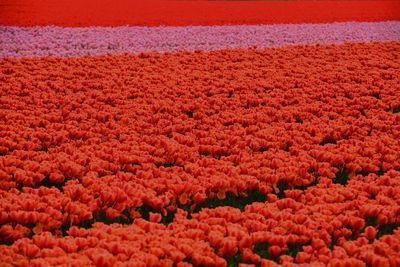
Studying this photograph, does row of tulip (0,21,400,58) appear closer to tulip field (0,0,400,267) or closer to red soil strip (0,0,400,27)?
tulip field (0,0,400,267)

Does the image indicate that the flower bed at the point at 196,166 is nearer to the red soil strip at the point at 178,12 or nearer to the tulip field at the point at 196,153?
the tulip field at the point at 196,153

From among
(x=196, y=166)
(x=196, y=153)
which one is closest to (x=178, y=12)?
(x=196, y=153)

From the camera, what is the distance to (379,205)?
5457mm

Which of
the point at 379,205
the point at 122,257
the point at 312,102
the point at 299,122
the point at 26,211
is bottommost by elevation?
the point at 122,257

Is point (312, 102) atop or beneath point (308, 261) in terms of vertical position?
atop

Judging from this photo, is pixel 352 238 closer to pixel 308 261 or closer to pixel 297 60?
pixel 308 261

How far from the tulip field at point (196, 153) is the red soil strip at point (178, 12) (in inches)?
141

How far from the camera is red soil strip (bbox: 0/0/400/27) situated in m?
18.7

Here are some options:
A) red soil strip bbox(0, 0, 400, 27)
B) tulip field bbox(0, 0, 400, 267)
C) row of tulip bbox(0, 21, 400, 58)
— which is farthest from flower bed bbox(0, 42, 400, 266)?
red soil strip bbox(0, 0, 400, 27)

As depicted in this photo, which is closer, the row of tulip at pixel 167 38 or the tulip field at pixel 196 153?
the tulip field at pixel 196 153

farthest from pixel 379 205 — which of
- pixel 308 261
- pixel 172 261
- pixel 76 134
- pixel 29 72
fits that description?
pixel 29 72

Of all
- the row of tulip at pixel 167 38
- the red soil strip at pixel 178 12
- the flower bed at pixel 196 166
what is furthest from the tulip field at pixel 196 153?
the red soil strip at pixel 178 12

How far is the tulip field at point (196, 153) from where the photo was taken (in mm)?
4609

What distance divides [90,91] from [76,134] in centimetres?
255
